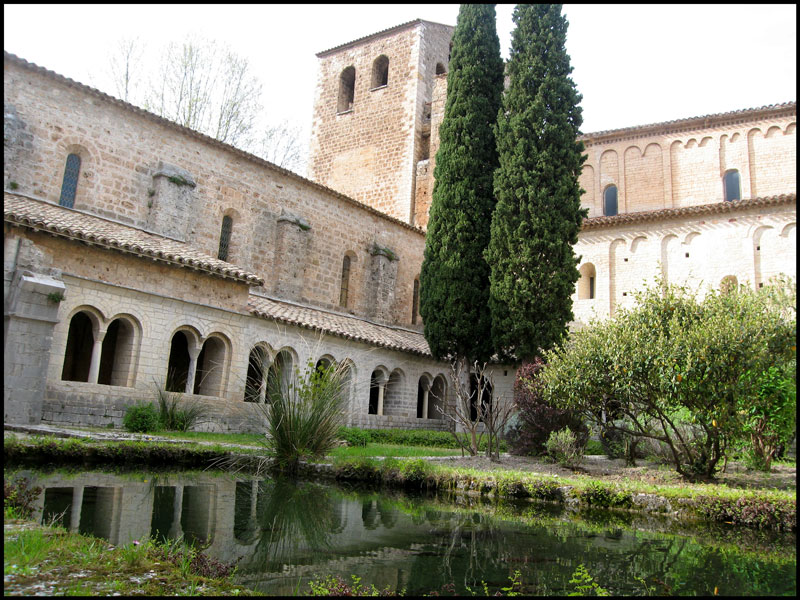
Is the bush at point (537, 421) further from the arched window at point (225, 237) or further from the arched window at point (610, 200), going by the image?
the arched window at point (610, 200)

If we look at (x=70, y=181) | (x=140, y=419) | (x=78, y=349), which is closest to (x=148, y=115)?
(x=70, y=181)

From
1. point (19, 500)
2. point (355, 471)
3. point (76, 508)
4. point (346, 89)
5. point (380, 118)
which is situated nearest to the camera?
point (19, 500)

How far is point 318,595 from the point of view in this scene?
349 cm

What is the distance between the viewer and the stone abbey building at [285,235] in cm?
1308

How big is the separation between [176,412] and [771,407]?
11.4 metres

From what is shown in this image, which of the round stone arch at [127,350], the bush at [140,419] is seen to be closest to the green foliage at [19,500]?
the bush at [140,419]

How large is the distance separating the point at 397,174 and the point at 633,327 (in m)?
19.9

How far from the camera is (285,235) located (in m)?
20.0

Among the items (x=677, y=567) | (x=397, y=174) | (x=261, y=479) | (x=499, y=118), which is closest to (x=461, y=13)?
(x=499, y=118)

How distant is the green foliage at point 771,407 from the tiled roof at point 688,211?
1387 centimetres

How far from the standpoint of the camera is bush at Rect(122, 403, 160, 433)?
42.0 feet

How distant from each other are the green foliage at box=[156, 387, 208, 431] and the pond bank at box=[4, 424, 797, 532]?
400 cm

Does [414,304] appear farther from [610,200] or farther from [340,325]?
[610,200]

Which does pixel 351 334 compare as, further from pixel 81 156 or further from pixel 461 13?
pixel 461 13
